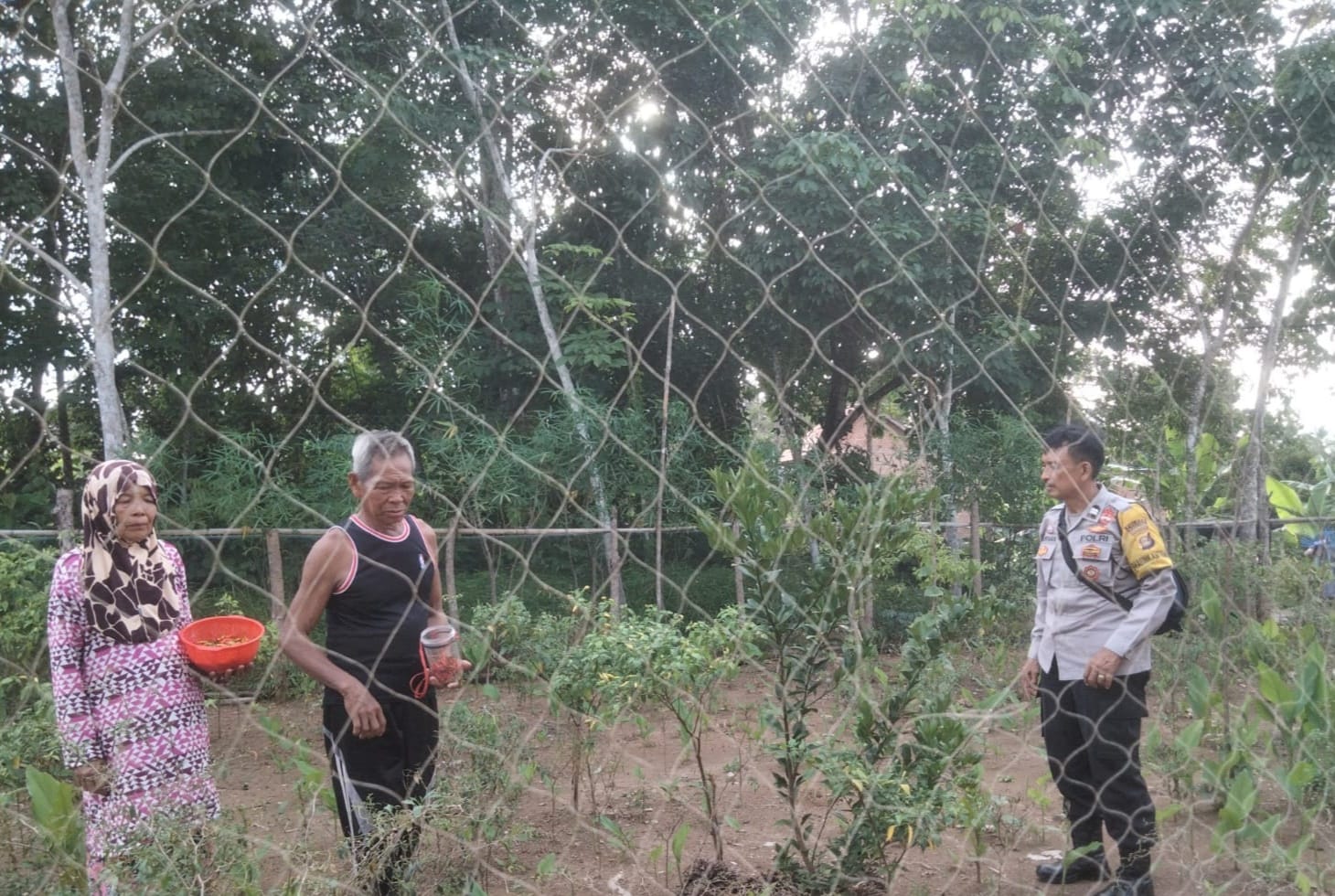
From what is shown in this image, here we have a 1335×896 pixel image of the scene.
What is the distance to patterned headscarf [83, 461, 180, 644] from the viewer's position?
212 cm

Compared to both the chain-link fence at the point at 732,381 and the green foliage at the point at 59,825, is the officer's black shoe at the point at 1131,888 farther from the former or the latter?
the green foliage at the point at 59,825

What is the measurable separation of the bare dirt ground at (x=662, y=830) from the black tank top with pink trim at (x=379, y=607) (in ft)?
0.73

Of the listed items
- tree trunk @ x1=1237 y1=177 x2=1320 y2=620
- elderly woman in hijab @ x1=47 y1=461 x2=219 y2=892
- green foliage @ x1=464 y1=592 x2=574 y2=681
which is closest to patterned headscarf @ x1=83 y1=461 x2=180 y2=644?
elderly woman in hijab @ x1=47 y1=461 x2=219 y2=892

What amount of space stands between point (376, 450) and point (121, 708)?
0.84 metres

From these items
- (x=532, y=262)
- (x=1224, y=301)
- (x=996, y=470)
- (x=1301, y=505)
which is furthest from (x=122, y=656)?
(x=1301, y=505)

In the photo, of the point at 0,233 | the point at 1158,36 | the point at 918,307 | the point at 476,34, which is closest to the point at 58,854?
the point at 0,233

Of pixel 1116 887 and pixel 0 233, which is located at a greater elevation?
pixel 0 233

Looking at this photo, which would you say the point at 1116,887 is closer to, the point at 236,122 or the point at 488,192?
the point at 488,192

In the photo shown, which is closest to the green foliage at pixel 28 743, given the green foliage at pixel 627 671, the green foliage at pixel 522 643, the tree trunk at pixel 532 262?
the green foliage at pixel 522 643

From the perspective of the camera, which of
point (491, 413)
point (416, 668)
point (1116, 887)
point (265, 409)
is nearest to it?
point (416, 668)

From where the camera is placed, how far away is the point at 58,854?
1545mm

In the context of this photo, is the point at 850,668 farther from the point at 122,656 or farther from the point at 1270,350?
the point at 122,656

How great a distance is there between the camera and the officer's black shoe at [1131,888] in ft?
7.64

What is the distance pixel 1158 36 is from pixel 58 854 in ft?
9.77
